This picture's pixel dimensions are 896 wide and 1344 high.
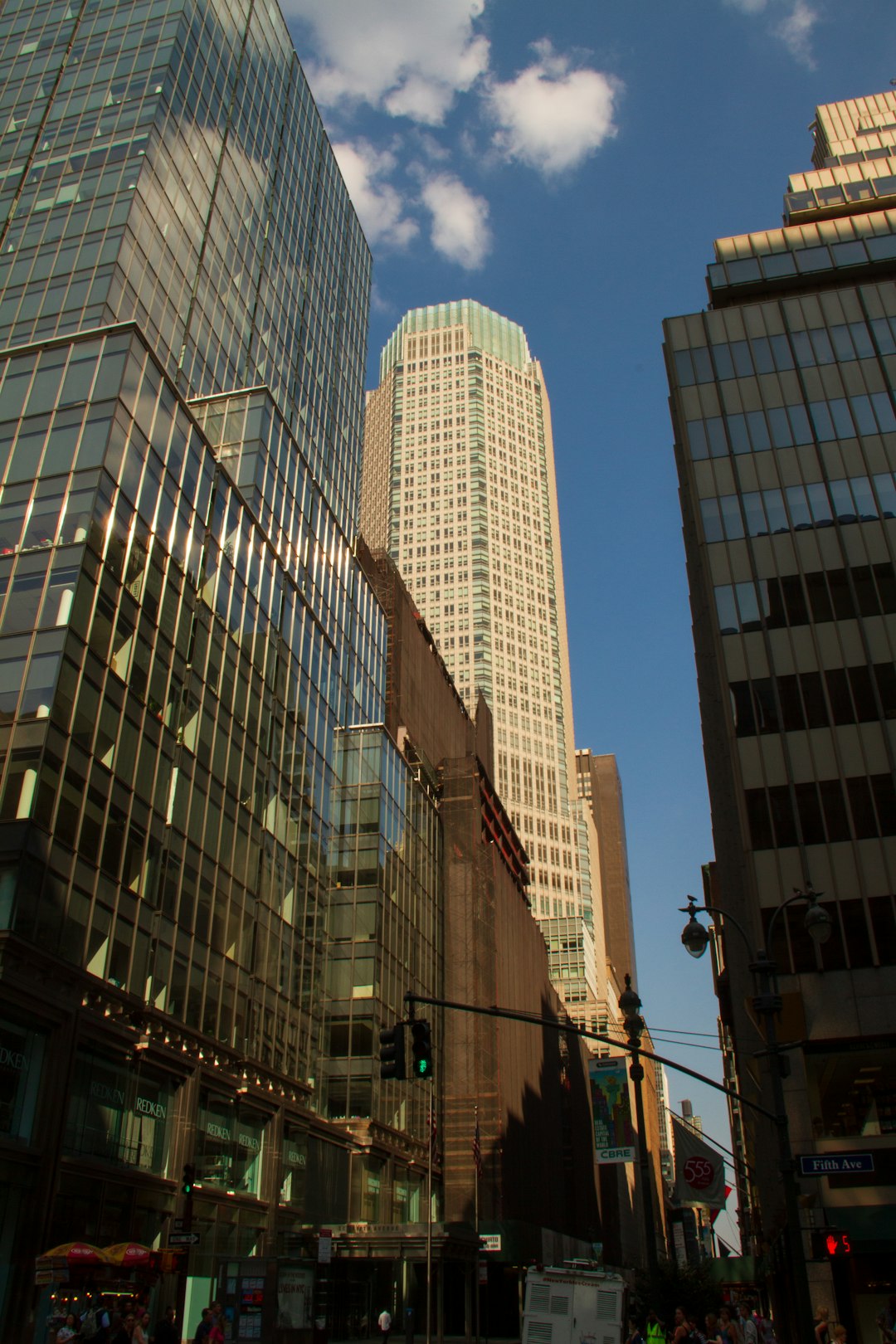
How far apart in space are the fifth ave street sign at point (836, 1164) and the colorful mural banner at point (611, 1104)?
81.0 ft

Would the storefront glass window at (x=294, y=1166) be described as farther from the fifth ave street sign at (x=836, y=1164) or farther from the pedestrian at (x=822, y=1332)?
the fifth ave street sign at (x=836, y=1164)

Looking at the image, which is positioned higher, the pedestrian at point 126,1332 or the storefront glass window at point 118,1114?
the storefront glass window at point 118,1114

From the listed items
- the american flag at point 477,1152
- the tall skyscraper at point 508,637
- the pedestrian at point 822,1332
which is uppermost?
the tall skyscraper at point 508,637

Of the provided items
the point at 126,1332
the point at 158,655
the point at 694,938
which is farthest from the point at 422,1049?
the point at 158,655

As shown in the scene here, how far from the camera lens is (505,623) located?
18612 cm

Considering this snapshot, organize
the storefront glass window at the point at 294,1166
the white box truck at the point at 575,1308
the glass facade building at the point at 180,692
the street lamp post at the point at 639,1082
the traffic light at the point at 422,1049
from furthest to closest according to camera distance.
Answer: the storefront glass window at the point at 294,1166, the glass facade building at the point at 180,692, the white box truck at the point at 575,1308, the street lamp post at the point at 639,1082, the traffic light at the point at 422,1049

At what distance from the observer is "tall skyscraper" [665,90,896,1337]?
115ft

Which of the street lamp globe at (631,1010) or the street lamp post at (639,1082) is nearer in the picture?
the street lamp globe at (631,1010)

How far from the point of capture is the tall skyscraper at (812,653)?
1383 inches

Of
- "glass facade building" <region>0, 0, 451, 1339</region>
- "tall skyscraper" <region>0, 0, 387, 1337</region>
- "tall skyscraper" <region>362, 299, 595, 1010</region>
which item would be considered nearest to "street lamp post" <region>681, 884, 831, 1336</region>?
"glass facade building" <region>0, 0, 451, 1339</region>

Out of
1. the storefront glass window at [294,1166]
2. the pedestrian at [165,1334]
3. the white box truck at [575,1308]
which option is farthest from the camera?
the storefront glass window at [294,1166]

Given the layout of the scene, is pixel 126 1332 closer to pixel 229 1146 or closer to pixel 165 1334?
pixel 165 1334

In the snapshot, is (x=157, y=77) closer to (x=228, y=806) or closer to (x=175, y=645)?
(x=175, y=645)

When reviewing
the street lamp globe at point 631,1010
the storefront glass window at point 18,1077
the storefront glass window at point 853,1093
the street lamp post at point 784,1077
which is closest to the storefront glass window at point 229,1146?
the storefront glass window at point 18,1077
